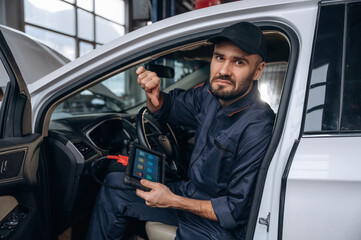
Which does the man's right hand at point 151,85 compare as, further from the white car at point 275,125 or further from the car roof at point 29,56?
the car roof at point 29,56

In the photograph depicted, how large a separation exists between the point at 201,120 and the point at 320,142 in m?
0.59

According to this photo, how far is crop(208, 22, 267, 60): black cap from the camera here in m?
1.05

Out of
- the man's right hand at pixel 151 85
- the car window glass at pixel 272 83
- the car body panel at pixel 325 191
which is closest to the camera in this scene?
the car body panel at pixel 325 191

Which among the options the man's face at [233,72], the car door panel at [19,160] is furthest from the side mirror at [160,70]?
the car door panel at [19,160]

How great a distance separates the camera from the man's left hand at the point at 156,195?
1.06 meters

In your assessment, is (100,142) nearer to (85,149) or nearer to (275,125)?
(85,149)

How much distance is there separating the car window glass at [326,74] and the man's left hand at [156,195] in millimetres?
552

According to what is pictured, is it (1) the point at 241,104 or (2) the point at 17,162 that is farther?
(1) the point at 241,104

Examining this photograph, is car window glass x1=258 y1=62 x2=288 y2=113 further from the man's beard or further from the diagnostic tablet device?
the diagnostic tablet device

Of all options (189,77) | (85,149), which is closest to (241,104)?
(85,149)

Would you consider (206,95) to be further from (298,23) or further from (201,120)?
(298,23)

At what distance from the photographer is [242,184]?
3.31 ft

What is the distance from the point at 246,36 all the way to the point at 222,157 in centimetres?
47

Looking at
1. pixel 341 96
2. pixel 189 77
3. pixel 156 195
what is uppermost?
pixel 189 77
